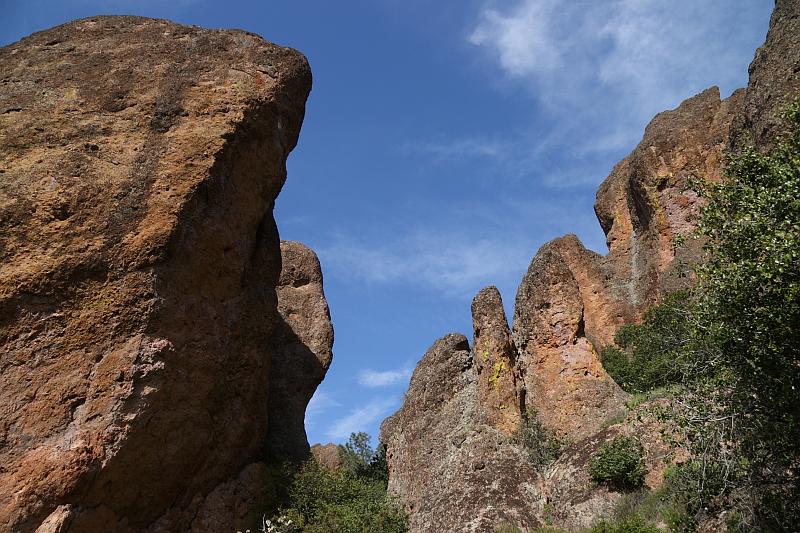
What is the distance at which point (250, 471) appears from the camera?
925 inches

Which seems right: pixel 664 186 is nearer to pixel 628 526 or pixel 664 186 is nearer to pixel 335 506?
pixel 335 506

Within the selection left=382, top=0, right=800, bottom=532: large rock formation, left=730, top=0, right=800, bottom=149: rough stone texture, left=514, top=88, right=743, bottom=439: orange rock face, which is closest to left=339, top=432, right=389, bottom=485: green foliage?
left=382, top=0, right=800, bottom=532: large rock formation

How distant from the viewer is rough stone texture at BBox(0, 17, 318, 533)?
16484mm

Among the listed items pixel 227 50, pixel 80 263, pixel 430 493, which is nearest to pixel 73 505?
pixel 80 263

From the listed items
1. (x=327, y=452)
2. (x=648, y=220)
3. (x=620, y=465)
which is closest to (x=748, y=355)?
(x=620, y=465)

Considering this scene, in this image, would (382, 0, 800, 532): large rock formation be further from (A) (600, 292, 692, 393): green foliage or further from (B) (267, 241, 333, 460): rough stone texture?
(A) (600, 292, 692, 393): green foliage

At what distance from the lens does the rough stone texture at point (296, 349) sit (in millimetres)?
27312

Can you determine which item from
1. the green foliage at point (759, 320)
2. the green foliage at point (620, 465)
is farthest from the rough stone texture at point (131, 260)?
the green foliage at point (759, 320)

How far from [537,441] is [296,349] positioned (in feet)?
41.3

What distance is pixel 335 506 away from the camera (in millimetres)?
23344

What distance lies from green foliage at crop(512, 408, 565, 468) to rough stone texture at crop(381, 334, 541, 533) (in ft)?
1.01

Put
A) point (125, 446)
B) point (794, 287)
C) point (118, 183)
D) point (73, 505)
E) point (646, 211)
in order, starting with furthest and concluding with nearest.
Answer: point (646, 211) → point (118, 183) → point (125, 446) → point (73, 505) → point (794, 287)

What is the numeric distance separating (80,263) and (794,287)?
14.9m

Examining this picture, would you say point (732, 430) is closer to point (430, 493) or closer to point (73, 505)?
point (430, 493)
